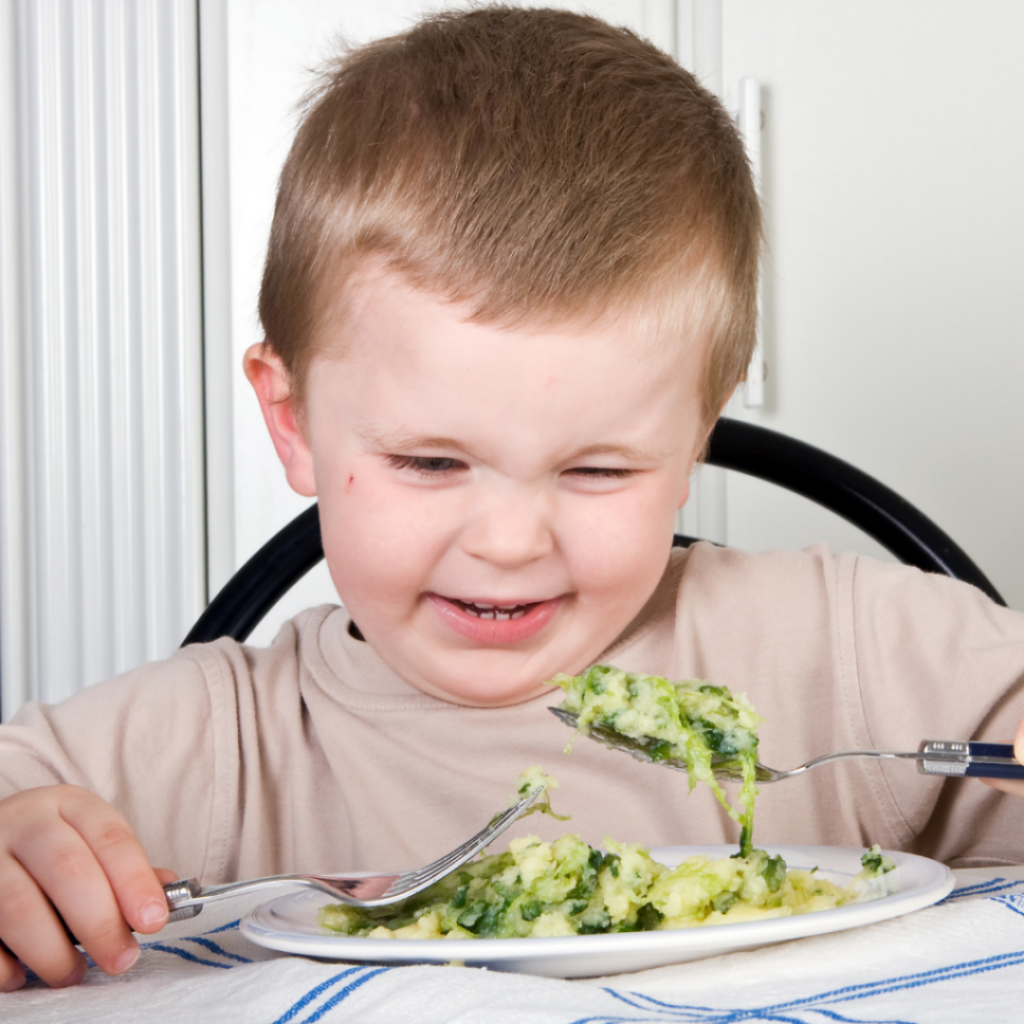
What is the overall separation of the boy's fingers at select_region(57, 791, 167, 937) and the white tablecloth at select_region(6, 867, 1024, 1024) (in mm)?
41

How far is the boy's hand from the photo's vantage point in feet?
1.83

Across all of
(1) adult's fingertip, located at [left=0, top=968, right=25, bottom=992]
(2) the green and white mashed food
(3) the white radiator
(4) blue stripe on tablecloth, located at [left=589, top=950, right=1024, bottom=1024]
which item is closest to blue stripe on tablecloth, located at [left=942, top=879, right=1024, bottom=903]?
(2) the green and white mashed food

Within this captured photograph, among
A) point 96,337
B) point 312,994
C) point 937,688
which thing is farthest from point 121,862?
point 96,337

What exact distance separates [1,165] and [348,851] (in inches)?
49.5

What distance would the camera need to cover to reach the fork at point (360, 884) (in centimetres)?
53

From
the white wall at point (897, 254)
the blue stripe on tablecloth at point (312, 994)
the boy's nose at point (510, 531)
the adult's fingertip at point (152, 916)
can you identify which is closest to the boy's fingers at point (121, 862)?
the adult's fingertip at point (152, 916)

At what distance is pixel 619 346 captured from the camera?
0.76 m

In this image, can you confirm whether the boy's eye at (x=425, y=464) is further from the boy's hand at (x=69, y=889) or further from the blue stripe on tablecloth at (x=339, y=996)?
the blue stripe on tablecloth at (x=339, y=996)

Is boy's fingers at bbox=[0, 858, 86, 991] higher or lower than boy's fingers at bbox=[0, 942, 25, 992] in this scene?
higher

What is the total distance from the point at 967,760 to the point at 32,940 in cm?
47

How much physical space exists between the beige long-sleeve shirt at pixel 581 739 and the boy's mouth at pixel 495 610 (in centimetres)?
11

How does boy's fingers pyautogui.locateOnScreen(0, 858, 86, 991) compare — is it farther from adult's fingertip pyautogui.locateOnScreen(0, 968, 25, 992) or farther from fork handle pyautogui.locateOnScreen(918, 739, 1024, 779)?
fork handle pyautogui.locateOnScreen(918, 739, 1024, 779)

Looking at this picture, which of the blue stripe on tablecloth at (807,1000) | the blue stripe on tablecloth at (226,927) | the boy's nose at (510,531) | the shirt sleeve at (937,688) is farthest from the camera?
the shirt sleeve at (937,688)

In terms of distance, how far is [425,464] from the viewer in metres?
0.79
